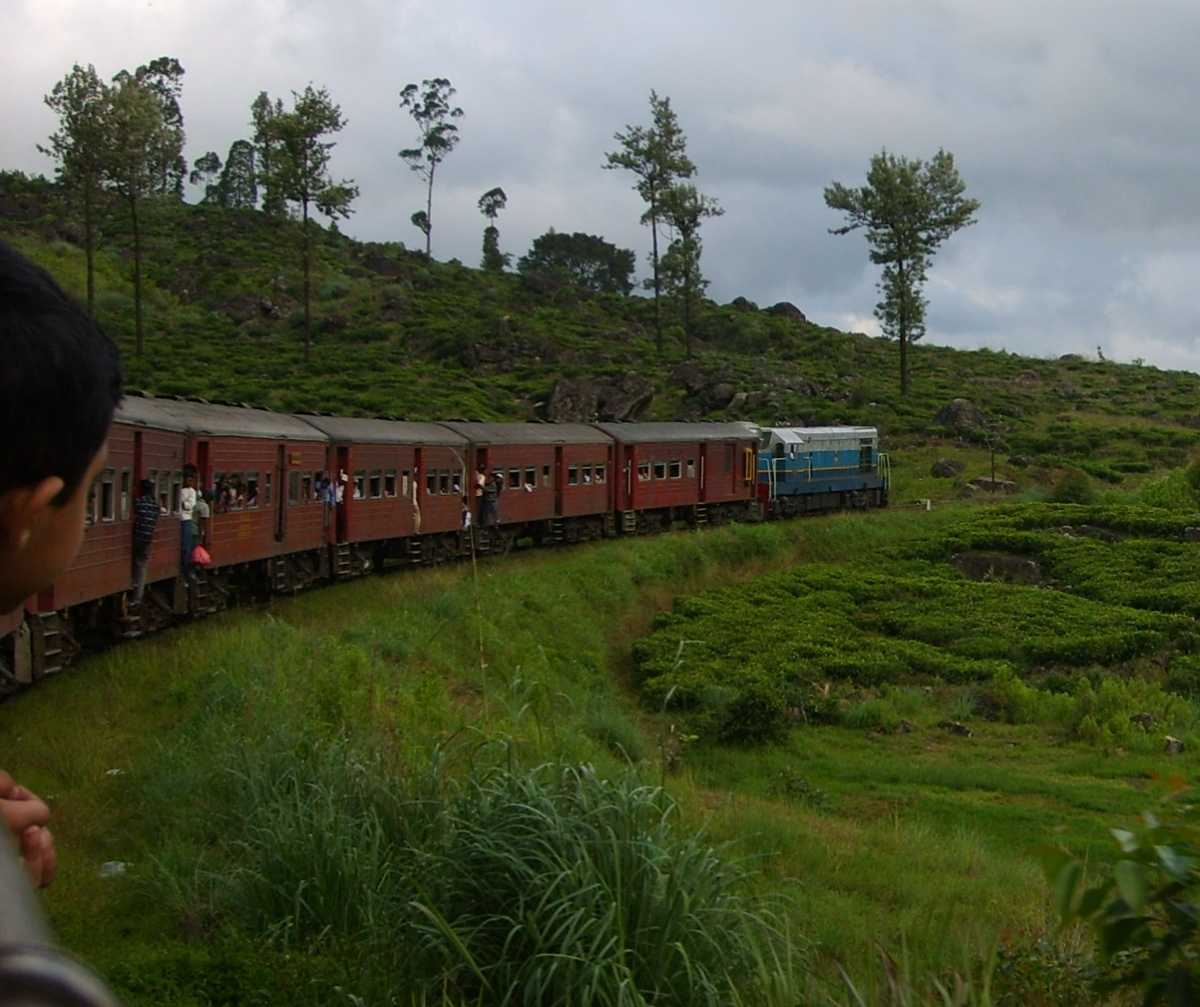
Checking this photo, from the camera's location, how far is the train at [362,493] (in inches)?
626

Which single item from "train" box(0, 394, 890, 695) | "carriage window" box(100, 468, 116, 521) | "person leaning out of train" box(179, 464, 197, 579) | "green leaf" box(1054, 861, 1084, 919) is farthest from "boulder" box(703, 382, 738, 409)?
"green leaf" box(1054, 861, 1084, 919)

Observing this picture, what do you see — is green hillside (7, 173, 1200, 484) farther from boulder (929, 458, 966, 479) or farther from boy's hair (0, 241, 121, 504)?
boy's hair (0, 241, 121, 504)

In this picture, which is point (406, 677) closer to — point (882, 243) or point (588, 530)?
point (588, 530)

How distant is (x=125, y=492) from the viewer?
1631 cm

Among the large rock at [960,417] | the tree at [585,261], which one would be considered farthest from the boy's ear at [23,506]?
the tree at [585,261]

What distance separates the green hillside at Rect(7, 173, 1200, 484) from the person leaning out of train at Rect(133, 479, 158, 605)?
1372 inches

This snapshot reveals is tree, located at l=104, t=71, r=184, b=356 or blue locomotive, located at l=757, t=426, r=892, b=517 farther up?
tree, located at l=104, t=71, r=184, b=356

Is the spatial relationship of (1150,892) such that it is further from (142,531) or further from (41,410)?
(142,531)

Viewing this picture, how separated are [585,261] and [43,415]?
11663 centimetres

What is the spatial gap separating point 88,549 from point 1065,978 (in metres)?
10.9

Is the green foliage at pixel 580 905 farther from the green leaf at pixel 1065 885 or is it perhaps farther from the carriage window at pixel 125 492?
the carriage window at pixel 125 492

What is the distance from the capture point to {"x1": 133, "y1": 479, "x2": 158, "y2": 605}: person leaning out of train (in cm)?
1652

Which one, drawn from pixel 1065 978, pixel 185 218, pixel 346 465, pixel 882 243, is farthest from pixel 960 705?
pixel 185 218

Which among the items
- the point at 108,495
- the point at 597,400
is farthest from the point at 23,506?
the point at 597,400
